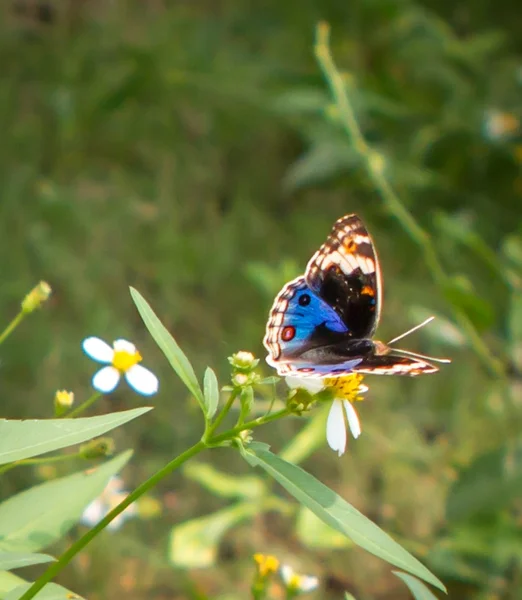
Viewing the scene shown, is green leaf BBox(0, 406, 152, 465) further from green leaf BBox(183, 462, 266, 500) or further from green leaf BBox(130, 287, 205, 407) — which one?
green leaf BBox(183, 462, 266, 500)

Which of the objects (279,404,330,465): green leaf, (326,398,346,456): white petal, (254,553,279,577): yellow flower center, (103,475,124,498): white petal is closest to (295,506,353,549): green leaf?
(279,404,330,465): green leaf

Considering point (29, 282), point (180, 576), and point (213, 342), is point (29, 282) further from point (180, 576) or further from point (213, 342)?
point (180, 576)

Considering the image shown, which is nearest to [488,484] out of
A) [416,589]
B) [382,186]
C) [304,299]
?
[382,186]

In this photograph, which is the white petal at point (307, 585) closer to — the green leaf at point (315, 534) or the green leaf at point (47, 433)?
the green leaf at point (315, 534)

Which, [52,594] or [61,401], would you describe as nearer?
[52,594]

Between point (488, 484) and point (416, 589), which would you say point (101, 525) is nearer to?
point (416, 589)

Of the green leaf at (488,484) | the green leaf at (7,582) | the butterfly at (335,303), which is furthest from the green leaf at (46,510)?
the green leaf at (488,484)

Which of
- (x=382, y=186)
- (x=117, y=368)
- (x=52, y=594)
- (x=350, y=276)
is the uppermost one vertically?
(x=382, y=186)
